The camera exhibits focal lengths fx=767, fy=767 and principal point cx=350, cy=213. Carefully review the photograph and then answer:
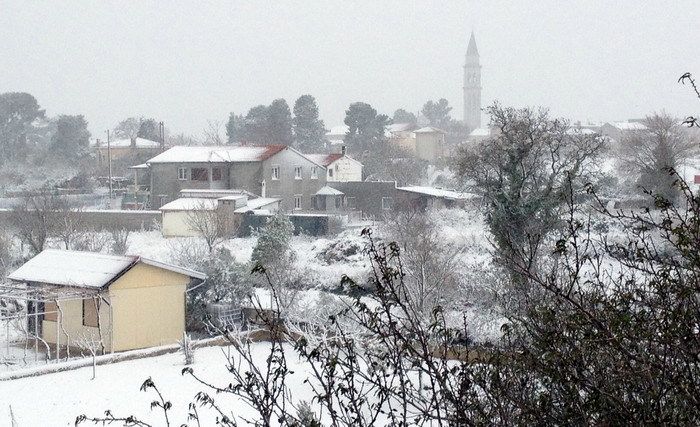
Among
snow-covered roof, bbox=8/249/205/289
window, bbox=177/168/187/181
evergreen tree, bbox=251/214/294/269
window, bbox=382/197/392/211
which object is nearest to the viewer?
snow-covered roof, bbox=8/249/205/289

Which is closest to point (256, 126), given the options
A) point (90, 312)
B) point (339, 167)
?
point (339, 167)

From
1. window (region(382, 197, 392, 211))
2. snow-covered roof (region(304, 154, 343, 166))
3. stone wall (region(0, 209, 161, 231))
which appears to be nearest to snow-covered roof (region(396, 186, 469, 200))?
window (region(382, 197, 392, 211))

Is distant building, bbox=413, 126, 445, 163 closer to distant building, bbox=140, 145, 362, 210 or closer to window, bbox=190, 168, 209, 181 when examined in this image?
distant building, bbox=140, 145, 362, 210

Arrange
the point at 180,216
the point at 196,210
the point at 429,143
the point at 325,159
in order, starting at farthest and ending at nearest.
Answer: the point at 429,143 → the point at 325,159 → the point at 180,216 → the point at 196,210

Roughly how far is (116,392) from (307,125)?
46.3 m

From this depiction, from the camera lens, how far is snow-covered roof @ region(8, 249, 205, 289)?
53.3ft

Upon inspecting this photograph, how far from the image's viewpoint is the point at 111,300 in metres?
16.0

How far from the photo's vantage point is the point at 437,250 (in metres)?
21.1

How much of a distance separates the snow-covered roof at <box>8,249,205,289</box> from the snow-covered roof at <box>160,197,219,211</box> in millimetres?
11935

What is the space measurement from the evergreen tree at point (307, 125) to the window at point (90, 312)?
4156 centimetres

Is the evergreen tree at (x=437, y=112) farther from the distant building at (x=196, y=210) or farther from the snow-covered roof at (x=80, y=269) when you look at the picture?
the snow-covered roof at (x=80, y=269)

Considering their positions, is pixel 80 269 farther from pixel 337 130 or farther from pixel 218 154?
pixel 337 130

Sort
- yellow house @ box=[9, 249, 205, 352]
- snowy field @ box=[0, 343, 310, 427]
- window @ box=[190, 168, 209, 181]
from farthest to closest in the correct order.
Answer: window @ box=[190, 168, 209, 181]
yellow house @ box=[9, 249, 205, 352]
snowy field @ box=[0, 343, 310, 427]

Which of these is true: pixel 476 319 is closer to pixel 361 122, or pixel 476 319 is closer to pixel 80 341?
pixel 80 341
